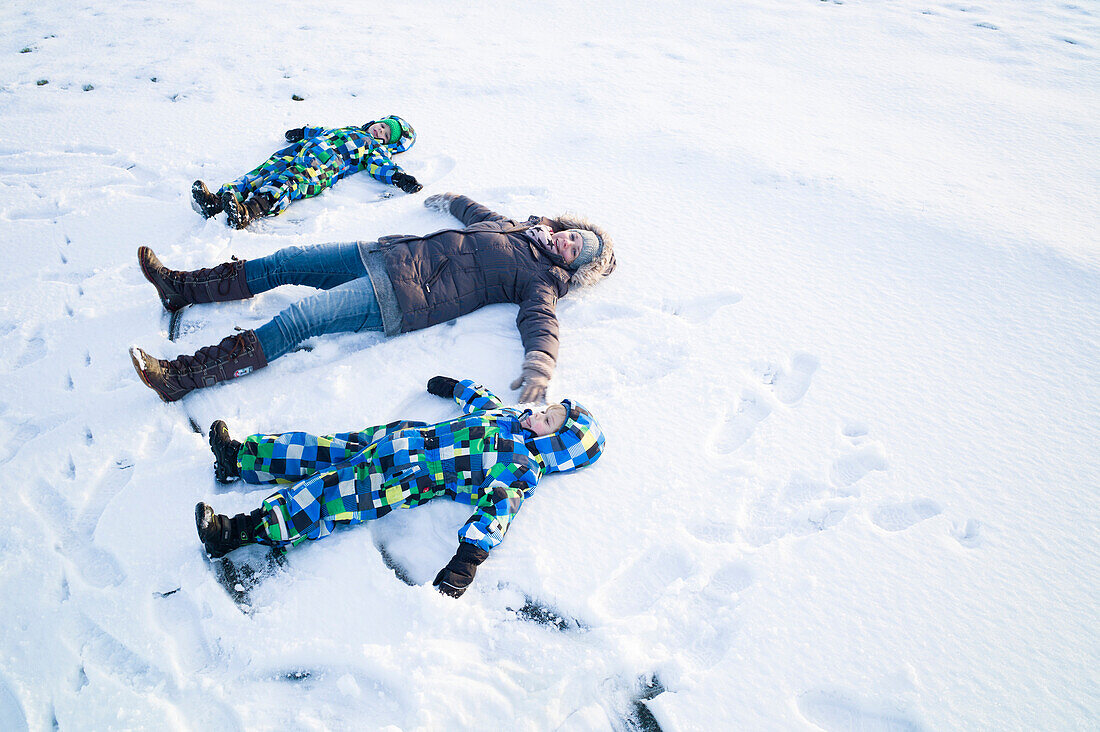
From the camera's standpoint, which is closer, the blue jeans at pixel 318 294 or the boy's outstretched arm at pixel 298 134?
the blue jeans at pixel 318 294

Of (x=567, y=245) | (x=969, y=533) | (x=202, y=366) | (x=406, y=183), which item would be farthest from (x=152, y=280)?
(x=969, y=533)

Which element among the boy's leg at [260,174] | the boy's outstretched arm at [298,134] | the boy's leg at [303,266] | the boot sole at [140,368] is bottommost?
the boot sole at [140,368]

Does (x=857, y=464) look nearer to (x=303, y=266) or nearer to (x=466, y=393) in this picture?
(x=466, y=393)

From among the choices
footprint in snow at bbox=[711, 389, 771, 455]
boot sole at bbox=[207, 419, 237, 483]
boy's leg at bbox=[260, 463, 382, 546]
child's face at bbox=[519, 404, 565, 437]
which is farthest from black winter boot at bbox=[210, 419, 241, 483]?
footprint in snow at bbox=[711, 389, 771, 455]

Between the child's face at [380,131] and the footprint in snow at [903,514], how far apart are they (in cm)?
346

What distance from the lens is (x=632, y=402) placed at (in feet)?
8.52

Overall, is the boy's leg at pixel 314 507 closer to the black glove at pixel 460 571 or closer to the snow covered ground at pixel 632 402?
the snow covered ground at pixel 632 402

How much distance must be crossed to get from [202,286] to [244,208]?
686mm

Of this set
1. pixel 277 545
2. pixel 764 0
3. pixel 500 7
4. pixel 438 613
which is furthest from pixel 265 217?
pixel 764 0

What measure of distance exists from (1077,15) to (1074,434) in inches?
239

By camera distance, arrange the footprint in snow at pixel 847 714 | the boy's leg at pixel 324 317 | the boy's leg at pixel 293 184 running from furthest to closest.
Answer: the boy's leg at pixel 293 184, the boy's leg at pixel 324 317, the footprint in snow at pixel 847 714

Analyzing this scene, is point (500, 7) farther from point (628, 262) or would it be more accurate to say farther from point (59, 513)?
point (59, 513)

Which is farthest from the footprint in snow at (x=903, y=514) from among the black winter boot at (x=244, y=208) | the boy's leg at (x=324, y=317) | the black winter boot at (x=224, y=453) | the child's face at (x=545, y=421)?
the black winter boot at (x=244, y=208)

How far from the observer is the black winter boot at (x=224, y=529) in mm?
1897
